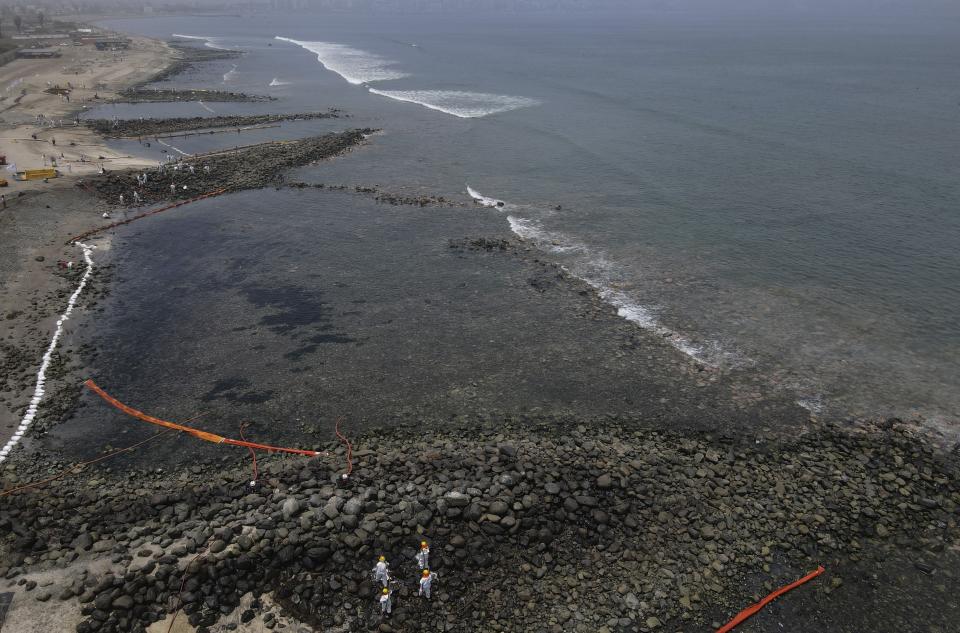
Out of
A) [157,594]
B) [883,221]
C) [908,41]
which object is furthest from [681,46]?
[157,594]

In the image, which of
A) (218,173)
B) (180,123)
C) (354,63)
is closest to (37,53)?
(354,63)

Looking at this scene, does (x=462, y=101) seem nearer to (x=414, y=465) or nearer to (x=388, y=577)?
(x=414, y=465)

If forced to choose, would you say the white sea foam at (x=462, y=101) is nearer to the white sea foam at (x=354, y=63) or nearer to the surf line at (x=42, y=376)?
the white sea foam at (x=354, y=63)

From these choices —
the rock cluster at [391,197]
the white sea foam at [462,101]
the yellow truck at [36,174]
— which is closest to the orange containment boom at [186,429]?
the rock cluster at [391,197]

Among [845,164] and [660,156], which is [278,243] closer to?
[660,156]

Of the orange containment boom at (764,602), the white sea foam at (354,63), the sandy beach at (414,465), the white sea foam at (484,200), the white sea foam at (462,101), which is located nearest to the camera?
the orange containment boom at (764,602)

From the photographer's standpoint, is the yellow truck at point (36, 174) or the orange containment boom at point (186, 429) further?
the yellow truck at point (36, 174)

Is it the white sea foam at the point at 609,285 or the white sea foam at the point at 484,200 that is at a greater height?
the white sea foam at the point at 484,200
